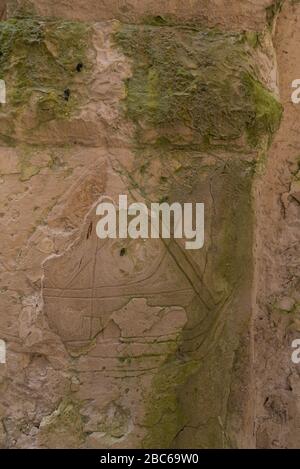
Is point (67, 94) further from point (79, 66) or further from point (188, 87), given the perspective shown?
point (188, 87)

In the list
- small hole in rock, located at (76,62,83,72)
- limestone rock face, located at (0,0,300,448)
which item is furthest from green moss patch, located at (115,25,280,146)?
small hole in rock, located at (76,62,83,72)

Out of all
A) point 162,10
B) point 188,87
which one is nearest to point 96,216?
point 188,87

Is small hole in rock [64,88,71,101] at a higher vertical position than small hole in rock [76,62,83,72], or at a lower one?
lower

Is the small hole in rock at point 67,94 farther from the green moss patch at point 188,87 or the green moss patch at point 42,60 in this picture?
the green moss patch at point 188,87

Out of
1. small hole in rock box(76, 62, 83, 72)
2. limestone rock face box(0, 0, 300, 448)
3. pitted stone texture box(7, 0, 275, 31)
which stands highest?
pitted stone texture box(7, 0, 275, 31)

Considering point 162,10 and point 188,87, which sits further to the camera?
point 162,10

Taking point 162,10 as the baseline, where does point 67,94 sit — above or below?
below

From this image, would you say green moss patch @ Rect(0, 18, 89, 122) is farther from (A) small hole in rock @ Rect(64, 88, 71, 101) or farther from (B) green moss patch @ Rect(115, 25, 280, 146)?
(B) green moss patch @ Rect(115, 25, 280, 146)

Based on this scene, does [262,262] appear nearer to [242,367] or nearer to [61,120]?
[242,367]
